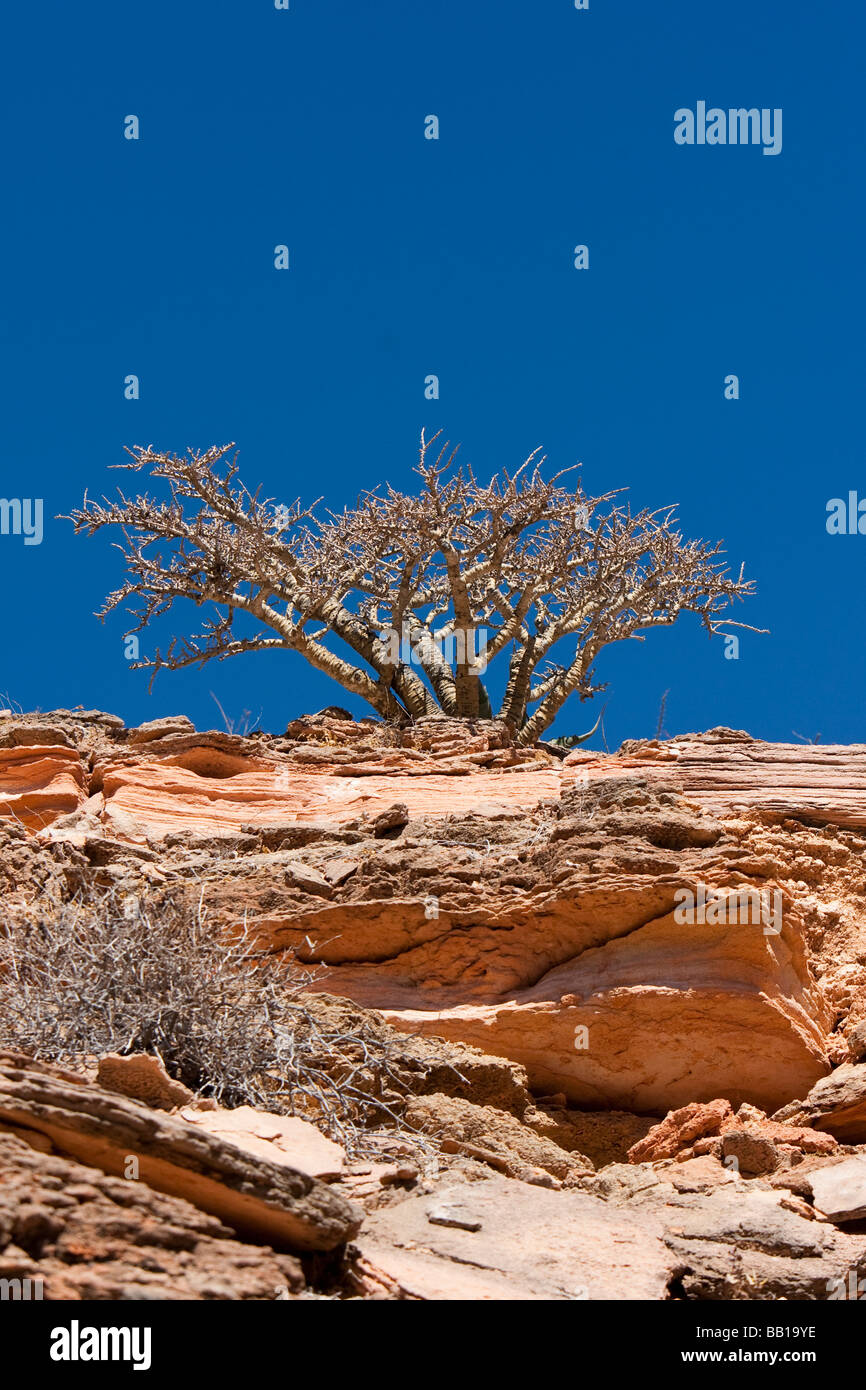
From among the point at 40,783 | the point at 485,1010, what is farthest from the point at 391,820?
the point at 40,783

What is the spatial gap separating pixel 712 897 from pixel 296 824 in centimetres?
311

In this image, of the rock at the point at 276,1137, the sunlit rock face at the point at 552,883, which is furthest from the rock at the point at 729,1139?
the rock at the point at 276,1137

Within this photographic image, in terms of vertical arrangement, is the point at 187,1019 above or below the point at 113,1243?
above

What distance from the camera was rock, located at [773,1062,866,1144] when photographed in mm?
5672

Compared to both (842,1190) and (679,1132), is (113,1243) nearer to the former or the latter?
(842,1190)

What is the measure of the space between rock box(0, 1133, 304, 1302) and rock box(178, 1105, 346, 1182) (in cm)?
73

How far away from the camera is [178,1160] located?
139 inches

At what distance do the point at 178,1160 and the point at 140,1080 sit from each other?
0.86 meters

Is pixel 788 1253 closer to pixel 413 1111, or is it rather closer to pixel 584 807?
pixel 413 1111

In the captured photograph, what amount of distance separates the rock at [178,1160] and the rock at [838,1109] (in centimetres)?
285

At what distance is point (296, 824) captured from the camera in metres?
8.54

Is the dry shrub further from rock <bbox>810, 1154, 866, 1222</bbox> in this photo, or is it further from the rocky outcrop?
rock <bbox>810, 1154, 866, 1222</bbox>

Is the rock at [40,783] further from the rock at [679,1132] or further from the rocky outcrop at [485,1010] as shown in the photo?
the rock at [679,1132]

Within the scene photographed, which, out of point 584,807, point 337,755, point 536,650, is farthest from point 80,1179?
point 536,650
